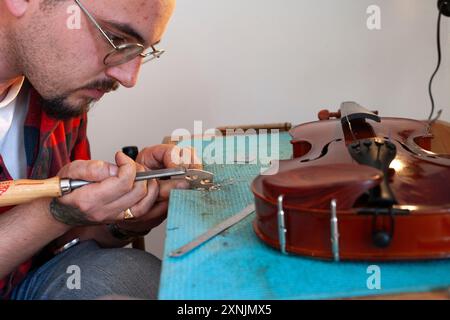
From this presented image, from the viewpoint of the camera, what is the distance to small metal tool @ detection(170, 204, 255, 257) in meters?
0.60

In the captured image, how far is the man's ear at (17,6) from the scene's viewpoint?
0.86 m

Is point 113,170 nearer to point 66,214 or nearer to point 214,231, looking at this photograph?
point 66,214

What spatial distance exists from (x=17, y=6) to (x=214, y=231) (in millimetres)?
552

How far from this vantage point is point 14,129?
1028 mm

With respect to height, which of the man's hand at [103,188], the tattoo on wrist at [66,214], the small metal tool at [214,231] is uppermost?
the man's hand at [103,188]

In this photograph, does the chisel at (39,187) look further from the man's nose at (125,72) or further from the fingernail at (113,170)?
the man's nose at (125,72)

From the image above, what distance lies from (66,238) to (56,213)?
0.27 metres

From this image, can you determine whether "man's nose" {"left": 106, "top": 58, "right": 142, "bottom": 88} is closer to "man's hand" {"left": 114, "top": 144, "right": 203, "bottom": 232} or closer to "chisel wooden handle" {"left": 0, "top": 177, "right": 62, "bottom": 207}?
"man's hand" {"left": 114, "top": 144, "right": 203, "bottom": 232}

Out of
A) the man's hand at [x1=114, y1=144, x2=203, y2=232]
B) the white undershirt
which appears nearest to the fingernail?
the man's hand at [x1=114, y1=144, x2=203, y2=232]

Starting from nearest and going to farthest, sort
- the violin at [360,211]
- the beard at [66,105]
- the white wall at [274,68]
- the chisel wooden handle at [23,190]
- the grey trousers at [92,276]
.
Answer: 1. the violin at [360,211]
2. the chisel wooden handle at [23,190]
3. the grey trousers at [92,276]
4. the beard at [66,105]
5. the white wall at [274,68]

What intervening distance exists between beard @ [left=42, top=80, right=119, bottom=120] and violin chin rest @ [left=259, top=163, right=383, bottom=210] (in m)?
0.49

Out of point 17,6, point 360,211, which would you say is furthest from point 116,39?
point 360,211

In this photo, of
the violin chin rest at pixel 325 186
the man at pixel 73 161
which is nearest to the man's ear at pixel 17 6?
the man at pixel 73 161
